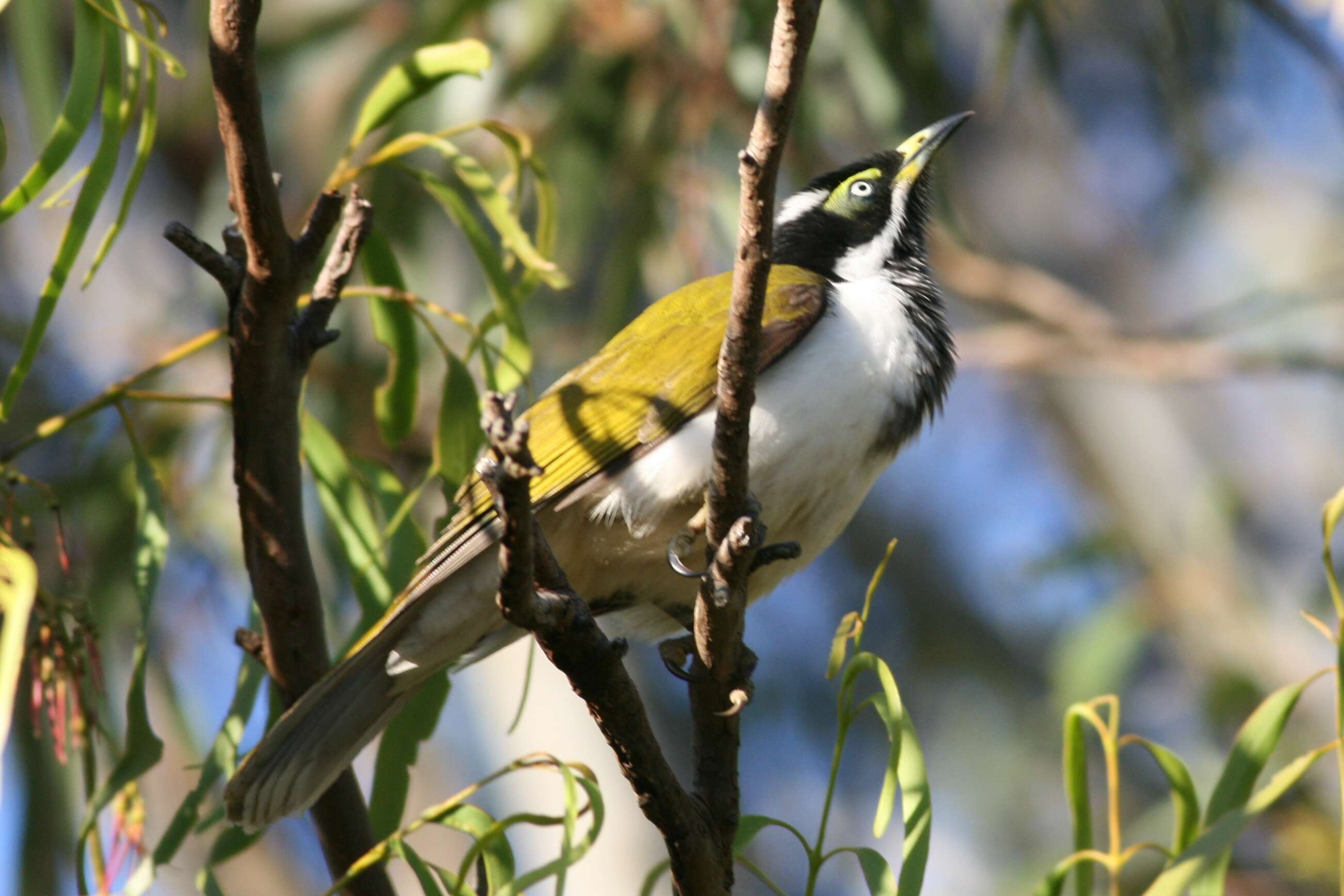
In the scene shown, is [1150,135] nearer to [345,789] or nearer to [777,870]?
[777,870]

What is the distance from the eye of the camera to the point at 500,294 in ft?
8.62

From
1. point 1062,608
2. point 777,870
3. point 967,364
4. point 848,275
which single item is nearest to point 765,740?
point 777,870

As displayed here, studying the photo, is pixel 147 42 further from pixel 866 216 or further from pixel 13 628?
pixel 866 216

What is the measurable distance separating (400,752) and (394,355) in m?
0.73

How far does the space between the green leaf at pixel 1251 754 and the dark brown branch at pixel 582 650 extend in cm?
70

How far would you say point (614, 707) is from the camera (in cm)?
196

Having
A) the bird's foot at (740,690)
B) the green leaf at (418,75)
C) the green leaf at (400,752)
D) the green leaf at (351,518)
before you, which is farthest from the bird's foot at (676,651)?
the green leaf at (418,75)

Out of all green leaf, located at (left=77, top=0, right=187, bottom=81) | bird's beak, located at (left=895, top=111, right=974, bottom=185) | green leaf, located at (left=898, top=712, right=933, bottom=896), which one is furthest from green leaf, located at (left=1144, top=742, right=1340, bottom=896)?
bird's beak, located at (left=895, top=111, right=974, bottom=185)

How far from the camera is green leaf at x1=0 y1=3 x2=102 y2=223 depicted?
6.97 ft

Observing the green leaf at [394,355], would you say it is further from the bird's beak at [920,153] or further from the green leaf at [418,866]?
the bird's beak at [920,153]

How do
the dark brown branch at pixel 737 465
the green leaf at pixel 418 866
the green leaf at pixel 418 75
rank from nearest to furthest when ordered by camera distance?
the dark brown branch at pixel 737 465 → the green leaf at pixel 418 866 → the green leaf at pixel 418 75

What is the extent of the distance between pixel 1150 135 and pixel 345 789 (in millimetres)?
6965

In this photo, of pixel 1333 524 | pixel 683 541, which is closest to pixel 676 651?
pixel 683 541

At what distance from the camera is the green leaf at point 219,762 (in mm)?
2439
